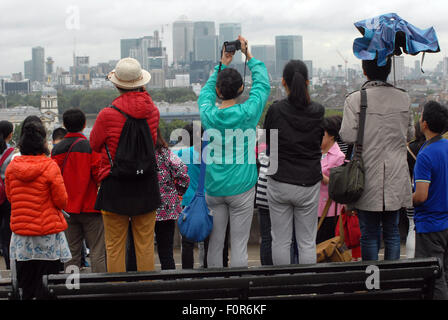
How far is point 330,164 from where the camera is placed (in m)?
4.88

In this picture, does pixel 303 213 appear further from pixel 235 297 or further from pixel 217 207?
pixel 235 297

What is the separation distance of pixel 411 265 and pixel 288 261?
1.00 m

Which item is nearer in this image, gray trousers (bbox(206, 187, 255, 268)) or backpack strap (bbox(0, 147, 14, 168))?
gray trousers (bbox(206, 187, 255, 268))

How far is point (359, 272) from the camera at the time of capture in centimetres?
333

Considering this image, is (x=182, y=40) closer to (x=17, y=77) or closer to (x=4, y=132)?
(x=17, y=77)

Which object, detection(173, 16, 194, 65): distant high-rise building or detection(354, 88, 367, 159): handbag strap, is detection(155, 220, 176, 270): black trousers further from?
detection(173, 16, 194, 65): distant high-rise building

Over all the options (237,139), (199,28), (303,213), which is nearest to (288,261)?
(303,213)

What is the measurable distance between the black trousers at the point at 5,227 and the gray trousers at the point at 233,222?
6.59 feet

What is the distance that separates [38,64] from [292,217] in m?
168

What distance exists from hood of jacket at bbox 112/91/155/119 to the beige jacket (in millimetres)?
1247

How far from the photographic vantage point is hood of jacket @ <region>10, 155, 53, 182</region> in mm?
4055

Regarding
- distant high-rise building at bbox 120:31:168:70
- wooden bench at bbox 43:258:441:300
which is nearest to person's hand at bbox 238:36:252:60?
wooden bench at bbox 43:258:441:300

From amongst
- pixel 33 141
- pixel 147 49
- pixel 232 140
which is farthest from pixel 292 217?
pixel 147 49

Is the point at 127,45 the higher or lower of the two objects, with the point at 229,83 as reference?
higher
